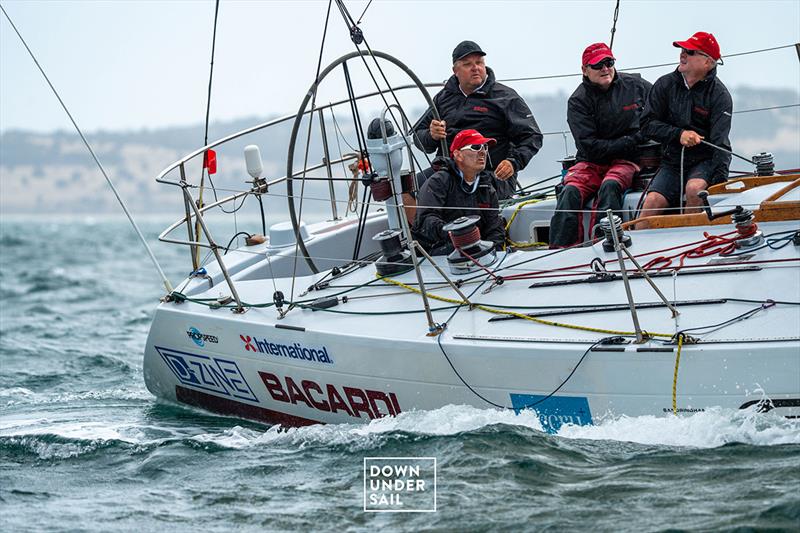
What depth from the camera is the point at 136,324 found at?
13125mm

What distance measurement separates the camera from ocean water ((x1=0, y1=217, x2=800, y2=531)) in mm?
4078

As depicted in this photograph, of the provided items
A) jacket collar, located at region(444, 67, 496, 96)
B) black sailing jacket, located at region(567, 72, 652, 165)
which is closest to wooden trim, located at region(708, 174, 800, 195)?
black sailing jacket, located at region(567, 72, 652, 165)

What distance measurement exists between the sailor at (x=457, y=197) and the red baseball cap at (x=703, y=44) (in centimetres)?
111

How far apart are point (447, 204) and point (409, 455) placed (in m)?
1.67

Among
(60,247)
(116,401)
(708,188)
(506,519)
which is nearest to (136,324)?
(116,401)

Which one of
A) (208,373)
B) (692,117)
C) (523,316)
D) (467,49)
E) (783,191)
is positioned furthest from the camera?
(467,49)

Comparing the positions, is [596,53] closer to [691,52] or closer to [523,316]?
[691,52]

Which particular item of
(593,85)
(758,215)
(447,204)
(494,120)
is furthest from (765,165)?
(447,204)

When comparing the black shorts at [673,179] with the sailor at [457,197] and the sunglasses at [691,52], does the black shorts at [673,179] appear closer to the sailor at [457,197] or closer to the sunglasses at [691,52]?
the sunglasses at [691,52]

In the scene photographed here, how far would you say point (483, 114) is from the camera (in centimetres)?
668

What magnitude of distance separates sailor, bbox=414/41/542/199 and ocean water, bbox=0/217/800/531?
2007 millimetres

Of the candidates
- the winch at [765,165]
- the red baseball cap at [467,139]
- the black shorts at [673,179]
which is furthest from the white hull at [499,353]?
the winch at [765,165]

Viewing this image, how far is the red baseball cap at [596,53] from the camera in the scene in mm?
6121

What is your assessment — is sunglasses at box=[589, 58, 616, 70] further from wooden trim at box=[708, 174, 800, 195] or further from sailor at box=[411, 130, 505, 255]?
wooden trim at box=[708, 174, 800, 195]
